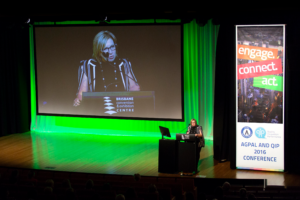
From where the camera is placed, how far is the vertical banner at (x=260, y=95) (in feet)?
20.9

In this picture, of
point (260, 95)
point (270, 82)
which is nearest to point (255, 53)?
point (270, 82)

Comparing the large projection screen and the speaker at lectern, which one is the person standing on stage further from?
the speaker at lectern

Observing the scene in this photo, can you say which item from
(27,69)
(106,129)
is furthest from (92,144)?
(27,69)

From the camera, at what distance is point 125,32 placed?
31.8 feet

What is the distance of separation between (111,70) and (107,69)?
0.12 metres

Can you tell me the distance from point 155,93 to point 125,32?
6.18 ft


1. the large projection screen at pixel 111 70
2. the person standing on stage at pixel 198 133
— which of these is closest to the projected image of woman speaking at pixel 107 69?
the large projection screen at pixel 111 70

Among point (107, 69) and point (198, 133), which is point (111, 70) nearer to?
point (107, 69)

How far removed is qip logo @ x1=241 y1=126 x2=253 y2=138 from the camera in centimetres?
654

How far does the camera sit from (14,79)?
1110 centimetres

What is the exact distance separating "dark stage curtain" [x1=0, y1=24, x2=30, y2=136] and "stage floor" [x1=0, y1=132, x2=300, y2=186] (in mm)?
592

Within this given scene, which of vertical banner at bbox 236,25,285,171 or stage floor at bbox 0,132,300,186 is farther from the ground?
vertical banner at bbox 236,25,285,171

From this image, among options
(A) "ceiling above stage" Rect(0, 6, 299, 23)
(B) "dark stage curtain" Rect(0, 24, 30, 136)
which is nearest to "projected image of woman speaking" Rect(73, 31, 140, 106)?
(A) "ceiling above stage" Rect(0, 6, 299, 23)

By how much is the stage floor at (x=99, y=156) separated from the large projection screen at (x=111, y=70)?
0.82m
